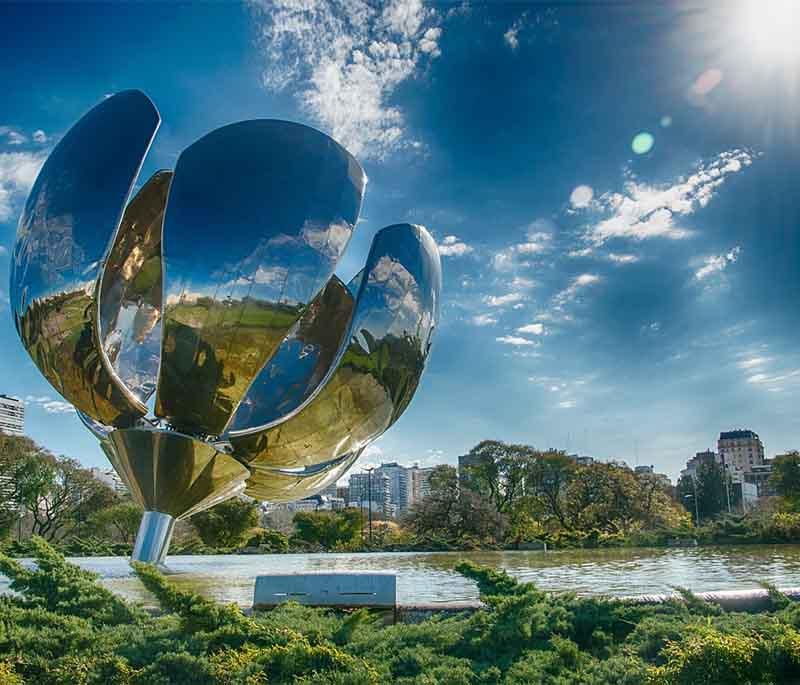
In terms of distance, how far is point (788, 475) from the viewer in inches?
Answer: 1439

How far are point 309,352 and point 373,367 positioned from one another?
170 centimetres

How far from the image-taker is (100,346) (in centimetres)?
519

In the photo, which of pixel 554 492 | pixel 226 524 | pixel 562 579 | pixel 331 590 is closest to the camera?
pixel 331 590

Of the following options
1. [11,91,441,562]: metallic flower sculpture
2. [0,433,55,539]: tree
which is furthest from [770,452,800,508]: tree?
[11,91,441,562]: metallic flower sculpture

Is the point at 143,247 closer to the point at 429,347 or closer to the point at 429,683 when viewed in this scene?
the point at 429,347

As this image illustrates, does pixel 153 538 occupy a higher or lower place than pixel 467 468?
lower

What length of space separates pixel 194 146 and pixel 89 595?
147 inches

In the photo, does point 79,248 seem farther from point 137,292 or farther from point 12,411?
point 12,411

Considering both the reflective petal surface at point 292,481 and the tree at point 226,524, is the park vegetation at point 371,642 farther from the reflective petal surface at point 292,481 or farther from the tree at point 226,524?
the tree at point 226,524

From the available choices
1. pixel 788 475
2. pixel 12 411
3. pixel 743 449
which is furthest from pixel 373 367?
pixel 743 449

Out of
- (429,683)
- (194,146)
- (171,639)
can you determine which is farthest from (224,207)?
(429,683)

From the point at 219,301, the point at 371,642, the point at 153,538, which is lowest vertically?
the point at 371,642

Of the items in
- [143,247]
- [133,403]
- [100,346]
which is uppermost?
[143,247]

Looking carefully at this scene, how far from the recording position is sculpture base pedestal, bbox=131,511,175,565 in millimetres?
5336
